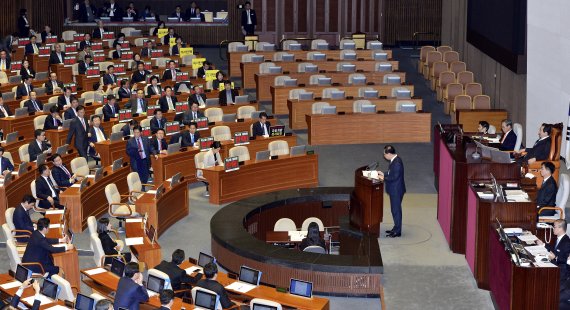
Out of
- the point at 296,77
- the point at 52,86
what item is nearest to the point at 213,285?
the point at 52,86

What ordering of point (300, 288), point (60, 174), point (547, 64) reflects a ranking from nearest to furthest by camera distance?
1. point (300, 288)
2. point (60, 174)
3. point (547, 64)

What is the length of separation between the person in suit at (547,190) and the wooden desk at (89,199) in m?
7.85

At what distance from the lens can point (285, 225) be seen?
58.5 feet

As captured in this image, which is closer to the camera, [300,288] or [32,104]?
[300,288]

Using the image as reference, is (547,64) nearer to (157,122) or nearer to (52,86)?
(157,122)

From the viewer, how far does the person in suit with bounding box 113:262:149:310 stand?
13102mm

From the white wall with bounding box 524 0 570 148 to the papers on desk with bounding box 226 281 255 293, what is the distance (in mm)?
9844

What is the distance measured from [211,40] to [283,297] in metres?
23.7

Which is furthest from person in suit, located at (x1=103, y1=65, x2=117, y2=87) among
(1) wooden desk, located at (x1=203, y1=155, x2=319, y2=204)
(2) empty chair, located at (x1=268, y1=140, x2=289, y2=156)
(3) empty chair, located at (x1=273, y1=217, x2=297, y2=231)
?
(3) empty chair, located at (x1=273, y1=217, x2=297, y2=231)

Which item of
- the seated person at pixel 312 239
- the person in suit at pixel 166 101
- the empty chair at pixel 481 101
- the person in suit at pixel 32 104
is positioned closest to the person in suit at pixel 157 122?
the person in suit at pixel 166 101

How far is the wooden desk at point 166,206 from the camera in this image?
1775cm

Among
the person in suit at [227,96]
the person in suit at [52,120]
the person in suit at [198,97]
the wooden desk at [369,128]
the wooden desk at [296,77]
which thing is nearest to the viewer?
the person in suit at [52,120]

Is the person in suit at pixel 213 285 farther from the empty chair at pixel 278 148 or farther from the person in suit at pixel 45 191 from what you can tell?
the empty chair at pixel 278 148

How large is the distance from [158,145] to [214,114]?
3314 millimetres
